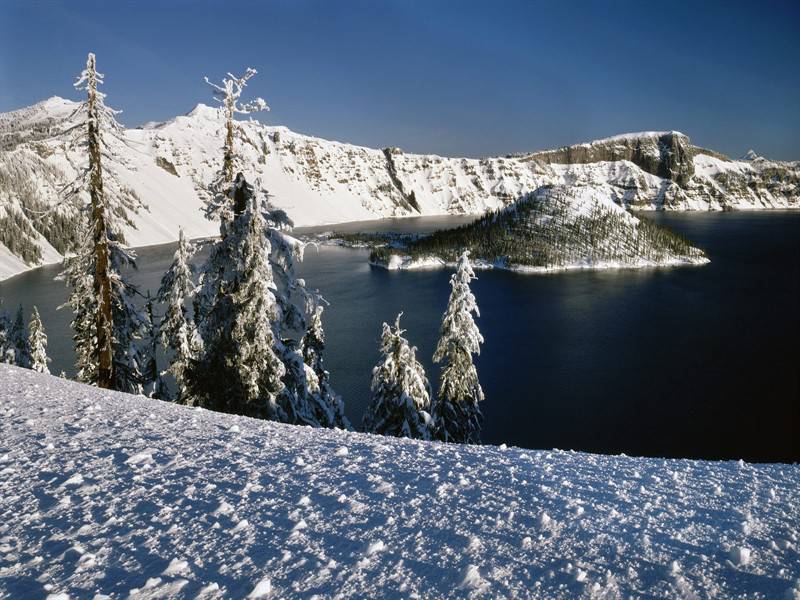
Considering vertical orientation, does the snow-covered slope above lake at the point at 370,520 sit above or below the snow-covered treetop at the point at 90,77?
below

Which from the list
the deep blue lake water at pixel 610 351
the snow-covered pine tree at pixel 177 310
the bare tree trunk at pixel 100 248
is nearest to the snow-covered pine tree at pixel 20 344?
the deep blue lake water at pixel 610 351

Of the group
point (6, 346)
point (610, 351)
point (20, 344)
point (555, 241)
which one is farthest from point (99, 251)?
point (555, 241)

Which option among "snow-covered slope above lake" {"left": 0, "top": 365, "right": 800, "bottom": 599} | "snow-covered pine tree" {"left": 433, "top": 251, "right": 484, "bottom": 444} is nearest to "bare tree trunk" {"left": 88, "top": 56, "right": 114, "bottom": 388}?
"snow-covered slope above lake" {"left": 0, "top": 365, "right": 800, "bottom": 599}

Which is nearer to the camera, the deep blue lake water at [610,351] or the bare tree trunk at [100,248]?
the bare tree trunk at [100,248]

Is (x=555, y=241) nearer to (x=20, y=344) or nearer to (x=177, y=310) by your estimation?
(x=177, y=310)

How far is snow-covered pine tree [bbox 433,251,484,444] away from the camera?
1078 inches

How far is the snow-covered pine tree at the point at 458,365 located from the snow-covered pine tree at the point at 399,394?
98.9 inches

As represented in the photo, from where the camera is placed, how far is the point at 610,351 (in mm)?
60094

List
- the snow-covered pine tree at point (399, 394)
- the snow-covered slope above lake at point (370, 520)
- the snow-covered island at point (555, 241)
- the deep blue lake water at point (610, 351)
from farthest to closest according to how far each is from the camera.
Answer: the snow-covered island at point (555, 241)
the deep blue lake water at point (610, 351)
the snow-covered pine tree at point (399, 394)
the snow-covered slope above lake at point (370, 520)

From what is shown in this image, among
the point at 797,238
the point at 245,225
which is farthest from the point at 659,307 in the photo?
the point at 797,238

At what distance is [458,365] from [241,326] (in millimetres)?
15064

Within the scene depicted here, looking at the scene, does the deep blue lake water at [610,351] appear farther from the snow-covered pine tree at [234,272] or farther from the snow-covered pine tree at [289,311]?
the snow-covered pine tree at [234,272]

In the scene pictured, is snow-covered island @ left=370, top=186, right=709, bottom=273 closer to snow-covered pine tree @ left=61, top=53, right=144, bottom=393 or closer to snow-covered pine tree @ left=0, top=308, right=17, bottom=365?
snow-covered pine tree @ left=0, top=308, right=17, bottom=365

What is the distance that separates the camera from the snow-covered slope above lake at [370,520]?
4.52 meters
